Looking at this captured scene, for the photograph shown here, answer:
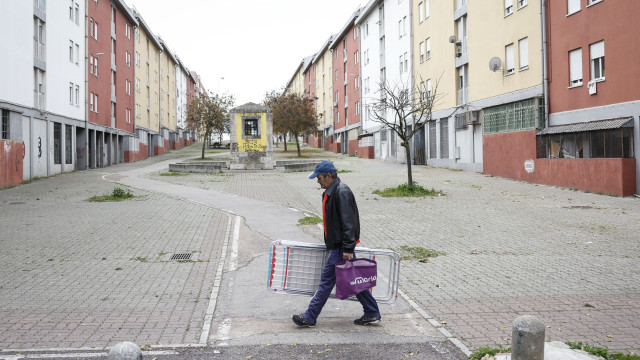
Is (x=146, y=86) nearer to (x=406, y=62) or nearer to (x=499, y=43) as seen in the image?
(x=406, y=62)

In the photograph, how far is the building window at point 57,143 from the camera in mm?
32094

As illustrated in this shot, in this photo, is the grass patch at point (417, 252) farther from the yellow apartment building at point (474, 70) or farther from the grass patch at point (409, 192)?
the yellow apartment building at point (474, 70)

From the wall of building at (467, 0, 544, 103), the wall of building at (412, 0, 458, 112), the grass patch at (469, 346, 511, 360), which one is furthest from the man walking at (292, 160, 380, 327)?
the wall of building at (412, 0, 458, 112)

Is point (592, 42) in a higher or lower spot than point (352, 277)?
higher

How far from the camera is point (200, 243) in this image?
36.4 ft

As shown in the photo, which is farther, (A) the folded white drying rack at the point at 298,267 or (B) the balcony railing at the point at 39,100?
(B) the balcony railing at the point at 39,100

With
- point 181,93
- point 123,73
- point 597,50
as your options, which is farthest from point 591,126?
point 181,93

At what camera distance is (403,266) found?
8.98 meters

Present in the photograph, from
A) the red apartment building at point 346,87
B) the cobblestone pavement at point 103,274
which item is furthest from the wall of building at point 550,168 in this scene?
the red apartment building at point 346,87

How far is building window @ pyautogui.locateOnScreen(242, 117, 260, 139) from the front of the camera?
36.4 meters

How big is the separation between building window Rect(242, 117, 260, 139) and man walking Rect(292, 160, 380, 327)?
102 feet

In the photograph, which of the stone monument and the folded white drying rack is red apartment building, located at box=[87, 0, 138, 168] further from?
the folded white drying rack

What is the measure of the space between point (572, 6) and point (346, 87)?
134 feet

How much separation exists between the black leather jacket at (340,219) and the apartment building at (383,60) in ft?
106
